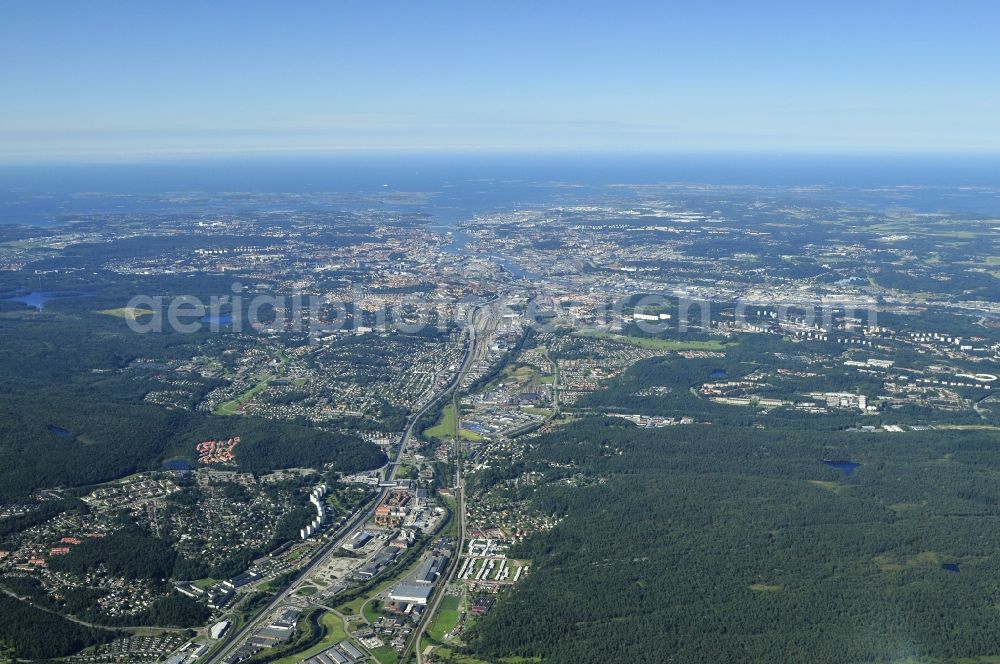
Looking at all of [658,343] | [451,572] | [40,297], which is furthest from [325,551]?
[40,297]

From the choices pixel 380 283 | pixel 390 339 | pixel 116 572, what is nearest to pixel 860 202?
pixel 380 283

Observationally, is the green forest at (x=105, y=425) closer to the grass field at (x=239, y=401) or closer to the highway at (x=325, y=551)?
the grass field at (x=239, y=401)

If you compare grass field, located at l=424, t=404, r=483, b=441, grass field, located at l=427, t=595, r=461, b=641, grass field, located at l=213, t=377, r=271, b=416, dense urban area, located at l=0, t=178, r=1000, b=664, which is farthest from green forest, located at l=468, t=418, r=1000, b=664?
grass field, located at l=213, t=377, r=271, b=416

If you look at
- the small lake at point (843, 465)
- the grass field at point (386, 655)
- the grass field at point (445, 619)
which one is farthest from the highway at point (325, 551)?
the small lake at point (843, 465)

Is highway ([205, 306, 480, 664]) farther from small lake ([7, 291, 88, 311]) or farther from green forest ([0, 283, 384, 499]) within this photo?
small lake ([7, 291, 88, 311])

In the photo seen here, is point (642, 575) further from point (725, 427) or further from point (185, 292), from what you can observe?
point (185, 292)

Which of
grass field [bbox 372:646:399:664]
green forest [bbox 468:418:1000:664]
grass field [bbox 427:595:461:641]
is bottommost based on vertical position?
grass field [bbox 372:646:399:664]

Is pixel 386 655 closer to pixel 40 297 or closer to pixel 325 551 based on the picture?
pixel 325 551

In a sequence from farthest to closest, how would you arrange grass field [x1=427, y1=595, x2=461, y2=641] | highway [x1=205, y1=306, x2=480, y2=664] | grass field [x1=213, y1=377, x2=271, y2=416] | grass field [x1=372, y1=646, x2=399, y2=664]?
grass field [x1=213, y1=377, x2=271, y2=416]
grass field [x1=427, y1=595, x2=461, y2=641]
highway [x1=205, y1=306, x2=480, y2=664]
grass field [x1=372, y1=646, x2=399, y2=664]
